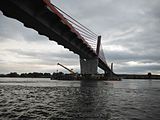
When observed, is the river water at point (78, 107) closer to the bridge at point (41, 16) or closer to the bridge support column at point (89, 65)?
the bridge at point (41, 16)

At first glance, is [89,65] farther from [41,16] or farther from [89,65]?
[41,16]

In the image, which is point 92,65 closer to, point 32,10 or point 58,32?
point 58,32

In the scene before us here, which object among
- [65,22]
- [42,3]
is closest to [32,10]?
[42,3]

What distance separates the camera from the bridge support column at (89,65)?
9550 cm

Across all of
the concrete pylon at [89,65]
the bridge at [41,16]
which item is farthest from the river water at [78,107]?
the concrete pylon at [89,65]

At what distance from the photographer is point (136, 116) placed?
16484mm

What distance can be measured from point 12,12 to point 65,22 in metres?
10.3

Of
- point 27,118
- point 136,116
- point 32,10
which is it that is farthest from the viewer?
point 32,10

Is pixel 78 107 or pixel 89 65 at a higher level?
pixel 89 65

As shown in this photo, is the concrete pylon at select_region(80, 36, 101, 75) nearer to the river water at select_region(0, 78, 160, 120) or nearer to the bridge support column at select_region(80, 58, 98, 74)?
the bridge support column at select_region(80, 58, 98, 74)

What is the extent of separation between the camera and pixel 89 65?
9956 cm

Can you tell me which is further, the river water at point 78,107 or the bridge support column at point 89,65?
the bridge support column at point 89,65

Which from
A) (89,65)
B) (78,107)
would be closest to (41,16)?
(78,107)

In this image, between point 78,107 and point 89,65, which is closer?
point 78,107
